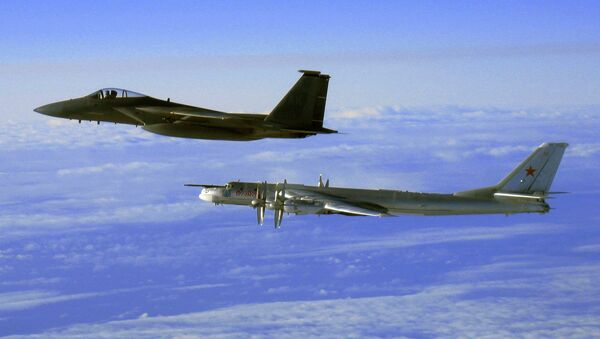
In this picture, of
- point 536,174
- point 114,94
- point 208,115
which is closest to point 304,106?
point 208,115

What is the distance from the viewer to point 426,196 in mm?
52500

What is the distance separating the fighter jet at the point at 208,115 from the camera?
52375 mm

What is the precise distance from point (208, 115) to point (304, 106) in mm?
5086

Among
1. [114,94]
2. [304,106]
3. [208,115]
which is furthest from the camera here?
[114,94]

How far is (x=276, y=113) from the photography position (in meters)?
52.7

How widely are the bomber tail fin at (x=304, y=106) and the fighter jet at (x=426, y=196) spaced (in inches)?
119

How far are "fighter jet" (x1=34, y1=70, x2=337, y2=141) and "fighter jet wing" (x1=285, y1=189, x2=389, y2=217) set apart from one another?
3.21 meters

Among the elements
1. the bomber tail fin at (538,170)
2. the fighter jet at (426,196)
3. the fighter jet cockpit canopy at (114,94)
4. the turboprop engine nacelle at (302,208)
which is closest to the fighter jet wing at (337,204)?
the fighter jet at (426,196)

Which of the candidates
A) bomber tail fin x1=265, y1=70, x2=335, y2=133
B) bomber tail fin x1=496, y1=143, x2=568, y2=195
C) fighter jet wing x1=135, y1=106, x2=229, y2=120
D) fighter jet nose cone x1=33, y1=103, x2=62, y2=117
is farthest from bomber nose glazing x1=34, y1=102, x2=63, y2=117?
bomber tail fin x1=496, y1=143, x2=568, y2=195

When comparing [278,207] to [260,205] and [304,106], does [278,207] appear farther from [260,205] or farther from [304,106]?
[304,106]

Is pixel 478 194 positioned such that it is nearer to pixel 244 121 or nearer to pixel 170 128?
pixel 244 121

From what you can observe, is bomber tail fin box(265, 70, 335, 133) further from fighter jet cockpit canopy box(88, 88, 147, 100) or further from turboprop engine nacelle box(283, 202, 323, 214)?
fighter jet cockpit canopy box(88, 88, 147, 100)

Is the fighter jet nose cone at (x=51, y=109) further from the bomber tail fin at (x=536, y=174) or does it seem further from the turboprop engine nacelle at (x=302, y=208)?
the bomber tail fin at (x=536, y=174)

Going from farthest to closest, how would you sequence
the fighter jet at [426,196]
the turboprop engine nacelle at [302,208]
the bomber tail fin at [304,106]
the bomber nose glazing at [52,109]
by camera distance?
the bomber nose glazing at [52,109]
the bomber tail fin at [304,106]
the fighter jet at [426,196]
the turboprop engine nacelle at [302,208]
